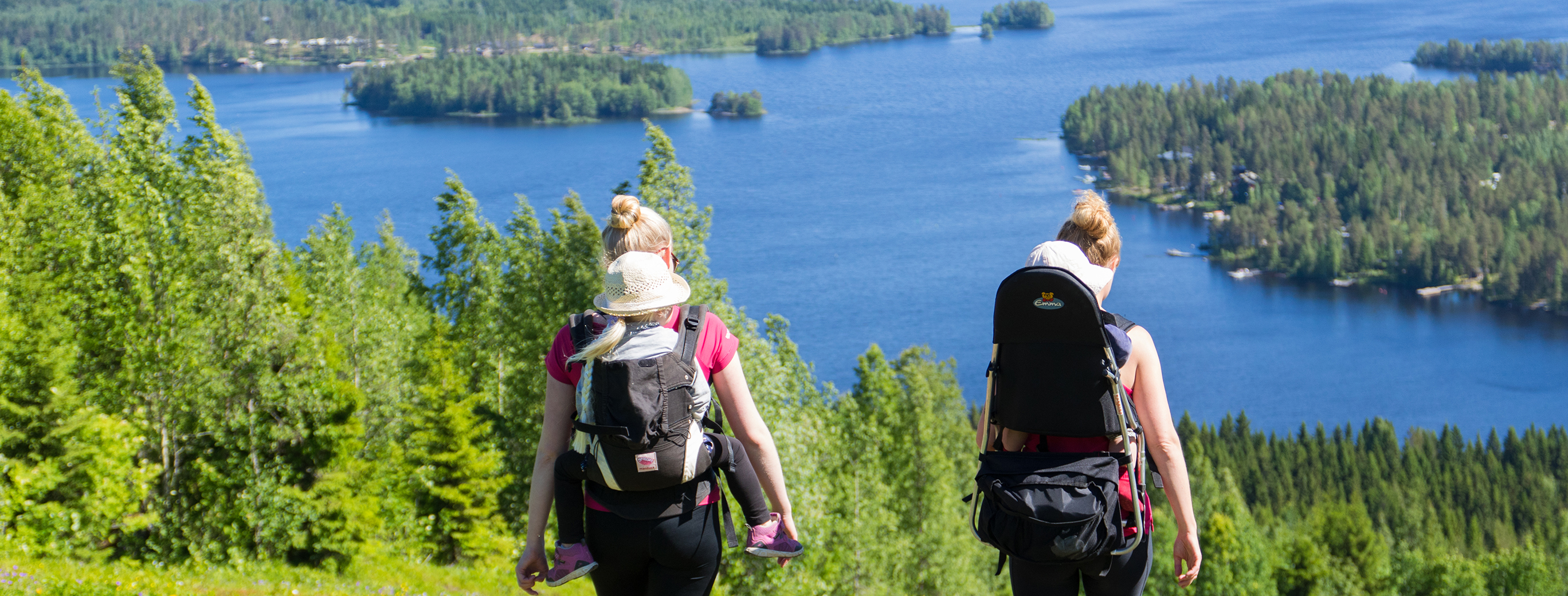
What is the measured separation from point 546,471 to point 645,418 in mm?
489

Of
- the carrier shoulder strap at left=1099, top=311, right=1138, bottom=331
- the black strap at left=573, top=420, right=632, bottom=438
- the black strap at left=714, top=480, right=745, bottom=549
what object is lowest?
the black strap at left=714, top=480, right=745, bottom=549

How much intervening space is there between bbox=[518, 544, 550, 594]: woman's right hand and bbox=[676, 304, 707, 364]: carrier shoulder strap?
0.75 metres

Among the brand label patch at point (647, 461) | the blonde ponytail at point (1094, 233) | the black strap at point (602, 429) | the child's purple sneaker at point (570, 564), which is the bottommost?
the child's purple sneaker at point (570, 564)

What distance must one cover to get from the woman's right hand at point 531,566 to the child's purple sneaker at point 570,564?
0.06 m

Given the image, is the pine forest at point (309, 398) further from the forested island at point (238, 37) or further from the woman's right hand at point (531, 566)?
the forested island at point (238, 37)

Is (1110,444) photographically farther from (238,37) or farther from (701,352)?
(238,37)

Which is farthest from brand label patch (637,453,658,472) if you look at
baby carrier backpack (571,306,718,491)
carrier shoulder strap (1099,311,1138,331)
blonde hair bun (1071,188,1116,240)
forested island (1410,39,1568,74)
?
forested island (1410,39,1568,74)

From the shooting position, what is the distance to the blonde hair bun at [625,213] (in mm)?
3562

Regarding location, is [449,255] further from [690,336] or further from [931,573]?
[690,336]

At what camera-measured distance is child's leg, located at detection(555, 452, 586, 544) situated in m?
3.51

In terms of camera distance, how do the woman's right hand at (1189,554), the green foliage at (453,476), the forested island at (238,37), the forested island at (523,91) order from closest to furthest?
the woman's right hand at (1189,554), the green foliage at (453,476), the forested island at (523,91), the forested island at (238,37)

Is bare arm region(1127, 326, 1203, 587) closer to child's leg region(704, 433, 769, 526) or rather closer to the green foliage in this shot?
child's leg region(704, 433, 769, 526)

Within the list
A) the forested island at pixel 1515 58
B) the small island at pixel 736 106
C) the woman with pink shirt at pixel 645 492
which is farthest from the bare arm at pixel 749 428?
the forested island at pixel 1515 58

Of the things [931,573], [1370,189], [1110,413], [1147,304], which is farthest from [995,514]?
[1370,189]
